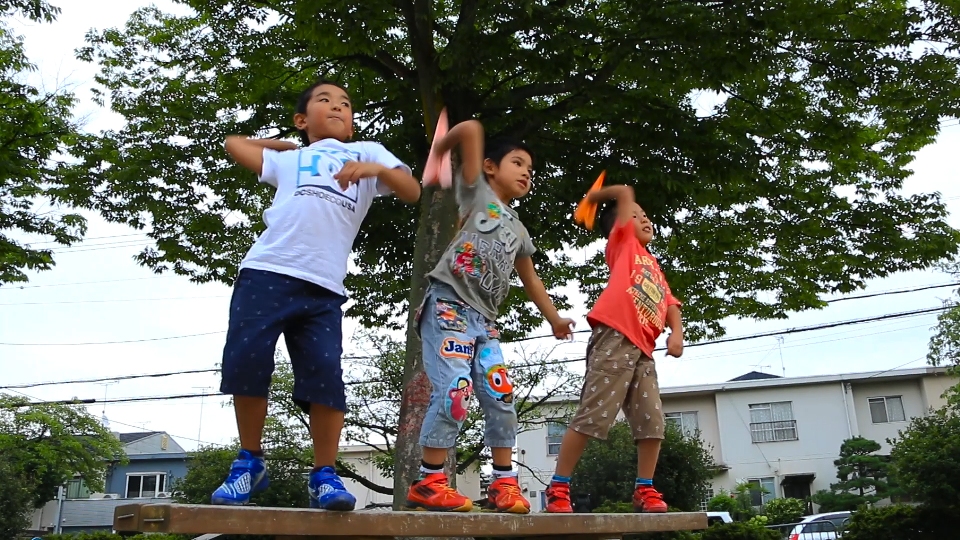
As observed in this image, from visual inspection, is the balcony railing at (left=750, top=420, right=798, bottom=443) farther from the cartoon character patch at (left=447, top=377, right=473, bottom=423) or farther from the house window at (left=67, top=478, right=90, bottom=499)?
the house window at (left=67, top=478, right=90, bottom=499)

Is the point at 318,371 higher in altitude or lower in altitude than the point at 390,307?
lower

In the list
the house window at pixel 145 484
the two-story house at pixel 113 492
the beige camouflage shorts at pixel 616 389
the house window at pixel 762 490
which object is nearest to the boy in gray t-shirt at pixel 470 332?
the beige camouflage shorts at pixel 616 389

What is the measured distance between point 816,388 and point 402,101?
29.1m

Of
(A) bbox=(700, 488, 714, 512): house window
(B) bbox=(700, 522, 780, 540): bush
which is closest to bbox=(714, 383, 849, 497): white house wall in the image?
(A) bbox=(700, 488, 714, 512): house window

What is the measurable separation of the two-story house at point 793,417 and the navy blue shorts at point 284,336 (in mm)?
29475

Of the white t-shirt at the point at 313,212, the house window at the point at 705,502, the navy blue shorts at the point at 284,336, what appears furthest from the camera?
the house window at the point at 705,502

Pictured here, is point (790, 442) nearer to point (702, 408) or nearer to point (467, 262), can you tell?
point (702, 408)

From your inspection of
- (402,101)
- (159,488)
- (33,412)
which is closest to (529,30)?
(402,101)

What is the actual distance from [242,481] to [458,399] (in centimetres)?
92

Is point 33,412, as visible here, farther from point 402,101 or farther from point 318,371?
point 318,371

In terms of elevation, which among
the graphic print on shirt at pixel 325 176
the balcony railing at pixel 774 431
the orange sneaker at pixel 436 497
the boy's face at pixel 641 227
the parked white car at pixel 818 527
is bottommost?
the parked white car at pixel 818 527

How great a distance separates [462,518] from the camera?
2787 millimetres

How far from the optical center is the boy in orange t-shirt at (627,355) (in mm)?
4133

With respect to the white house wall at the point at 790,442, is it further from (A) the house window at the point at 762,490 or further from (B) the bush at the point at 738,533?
(B) the bush at the point at 738,533
